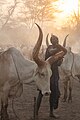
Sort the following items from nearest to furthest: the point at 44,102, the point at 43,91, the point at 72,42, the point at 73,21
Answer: the point at 43,91, the point at 44,102, the point at 72,42, the point at 73,21

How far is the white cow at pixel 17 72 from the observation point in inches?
295

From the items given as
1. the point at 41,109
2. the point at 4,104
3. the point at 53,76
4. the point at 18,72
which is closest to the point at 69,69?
the point at 41,109

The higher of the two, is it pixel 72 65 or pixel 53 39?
pixel 53 39

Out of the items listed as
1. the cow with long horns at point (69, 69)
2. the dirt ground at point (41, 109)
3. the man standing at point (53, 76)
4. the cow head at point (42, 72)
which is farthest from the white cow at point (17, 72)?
the cow with long horns at point (69, 69)

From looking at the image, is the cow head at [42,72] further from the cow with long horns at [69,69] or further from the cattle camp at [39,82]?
the cow with long horns at [69,69]

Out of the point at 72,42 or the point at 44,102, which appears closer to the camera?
the point at 44,102

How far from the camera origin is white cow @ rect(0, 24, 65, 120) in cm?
750

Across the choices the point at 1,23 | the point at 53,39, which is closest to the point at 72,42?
the point at 1,23

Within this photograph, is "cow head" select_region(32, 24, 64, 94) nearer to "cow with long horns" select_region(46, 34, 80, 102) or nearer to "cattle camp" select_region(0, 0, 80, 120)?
"cattle camp" select_region(0, 0, 80, 120)

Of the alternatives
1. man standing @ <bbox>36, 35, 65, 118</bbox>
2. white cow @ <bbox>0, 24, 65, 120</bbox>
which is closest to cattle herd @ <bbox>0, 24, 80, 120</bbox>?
white cow @ <bbox>0, 24, 65, 120</bbox>

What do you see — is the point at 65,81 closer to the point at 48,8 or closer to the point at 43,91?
the point at 43,91

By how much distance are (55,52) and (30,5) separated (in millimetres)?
39603

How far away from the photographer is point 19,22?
5319 centimetres

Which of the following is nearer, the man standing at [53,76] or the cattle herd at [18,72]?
the cattle herd at [18,72]
